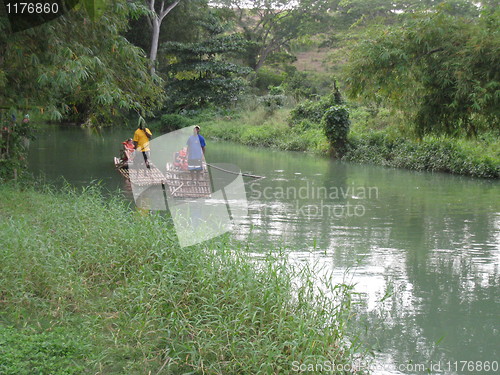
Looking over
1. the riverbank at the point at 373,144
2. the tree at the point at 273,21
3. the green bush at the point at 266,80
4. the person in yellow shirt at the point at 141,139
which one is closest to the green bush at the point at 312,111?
the riverbank at the point at 373,144

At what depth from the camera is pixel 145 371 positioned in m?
4.36

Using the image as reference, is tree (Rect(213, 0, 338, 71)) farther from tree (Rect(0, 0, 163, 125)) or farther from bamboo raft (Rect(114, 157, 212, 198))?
tree (Rect(0, 0, 163, 125))

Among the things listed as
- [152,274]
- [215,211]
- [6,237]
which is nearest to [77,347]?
[152,274]

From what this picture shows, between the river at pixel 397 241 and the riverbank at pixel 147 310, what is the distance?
2.83 feet

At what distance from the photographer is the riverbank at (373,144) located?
19125 millimetres

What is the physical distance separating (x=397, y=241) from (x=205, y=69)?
28.3 m

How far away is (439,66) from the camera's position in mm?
8164

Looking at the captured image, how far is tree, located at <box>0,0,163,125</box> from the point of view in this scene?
25.0ft

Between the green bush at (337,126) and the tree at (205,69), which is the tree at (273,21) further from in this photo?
the green bush at (337,126)

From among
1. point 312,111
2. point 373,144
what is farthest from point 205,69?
point 373,144

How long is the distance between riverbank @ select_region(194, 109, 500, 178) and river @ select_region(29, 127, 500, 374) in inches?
27.8

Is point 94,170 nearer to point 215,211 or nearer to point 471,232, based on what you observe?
point 215,211

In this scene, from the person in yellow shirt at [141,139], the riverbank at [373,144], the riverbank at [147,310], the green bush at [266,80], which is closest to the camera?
the riverbank at [147,310]

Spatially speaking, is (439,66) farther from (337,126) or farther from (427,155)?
(337,126)
